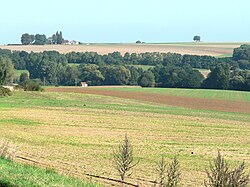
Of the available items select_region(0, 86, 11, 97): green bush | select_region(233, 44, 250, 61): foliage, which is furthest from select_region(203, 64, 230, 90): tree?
select_region(0, 86, 11, 97): green bush

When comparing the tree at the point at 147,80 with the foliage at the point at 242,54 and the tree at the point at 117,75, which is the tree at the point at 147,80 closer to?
the tree at the point at 117,75

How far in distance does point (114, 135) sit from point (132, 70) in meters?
89.7

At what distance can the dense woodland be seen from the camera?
384ft

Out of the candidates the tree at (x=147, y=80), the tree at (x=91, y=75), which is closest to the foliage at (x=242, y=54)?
the tree at (x=147, y=80)

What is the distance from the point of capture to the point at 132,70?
129625 mm

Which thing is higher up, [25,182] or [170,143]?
[25,182]

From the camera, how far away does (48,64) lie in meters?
137

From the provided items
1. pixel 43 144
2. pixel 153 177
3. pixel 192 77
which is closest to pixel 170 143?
pixel 43 144

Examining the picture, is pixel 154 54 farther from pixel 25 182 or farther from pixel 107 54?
pixel 25 182

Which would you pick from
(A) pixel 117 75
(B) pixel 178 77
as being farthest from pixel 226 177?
(A) pixel 117 75

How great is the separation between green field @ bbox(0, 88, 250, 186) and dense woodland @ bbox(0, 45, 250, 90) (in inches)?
1619

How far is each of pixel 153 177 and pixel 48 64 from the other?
116 metres

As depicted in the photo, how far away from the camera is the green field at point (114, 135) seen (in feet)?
91.5

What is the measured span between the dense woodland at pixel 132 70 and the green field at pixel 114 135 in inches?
1619
